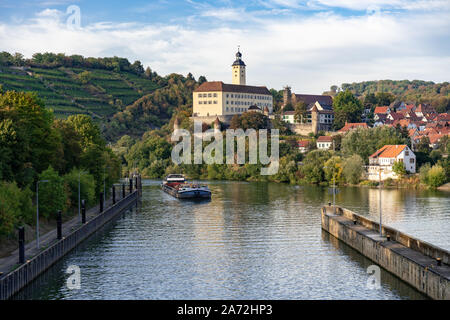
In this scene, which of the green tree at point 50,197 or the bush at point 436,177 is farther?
the bush at point 436,177

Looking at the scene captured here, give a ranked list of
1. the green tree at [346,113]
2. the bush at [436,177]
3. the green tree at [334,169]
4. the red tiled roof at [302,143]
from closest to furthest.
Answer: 1. the bush at [436,177]
2. the green tree at [334,169]
3. the red tiled roof at [302,143]
4. the green tree at [346,113]

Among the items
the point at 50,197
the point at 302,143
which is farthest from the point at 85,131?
the point at 302,143

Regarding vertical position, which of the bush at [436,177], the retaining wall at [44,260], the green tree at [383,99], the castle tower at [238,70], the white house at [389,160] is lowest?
the retaining wall at [44,260]

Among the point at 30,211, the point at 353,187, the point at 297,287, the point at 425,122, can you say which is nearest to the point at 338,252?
the point at 297,287

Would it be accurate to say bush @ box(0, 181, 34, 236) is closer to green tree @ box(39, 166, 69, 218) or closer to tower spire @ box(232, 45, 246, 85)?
green tree @ box(39, 166, 69, 218)

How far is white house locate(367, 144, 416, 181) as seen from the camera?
108m

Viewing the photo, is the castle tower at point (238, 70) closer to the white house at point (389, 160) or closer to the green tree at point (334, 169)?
the green tree at point (334, 169)

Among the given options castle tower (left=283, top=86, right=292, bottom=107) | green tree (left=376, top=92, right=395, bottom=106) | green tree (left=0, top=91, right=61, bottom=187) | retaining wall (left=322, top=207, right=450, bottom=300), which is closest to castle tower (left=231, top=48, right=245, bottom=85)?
castle tower (left=283, top=86, right=292, bottom=107)

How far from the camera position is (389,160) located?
357ft

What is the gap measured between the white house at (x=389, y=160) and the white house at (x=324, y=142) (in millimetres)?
21032

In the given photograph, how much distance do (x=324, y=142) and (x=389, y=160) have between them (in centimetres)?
2718

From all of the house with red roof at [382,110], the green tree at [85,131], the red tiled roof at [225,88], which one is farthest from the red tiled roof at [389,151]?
the red tiled roof at [225,88]

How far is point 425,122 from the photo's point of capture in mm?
171250

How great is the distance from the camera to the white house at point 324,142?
13312 cm
